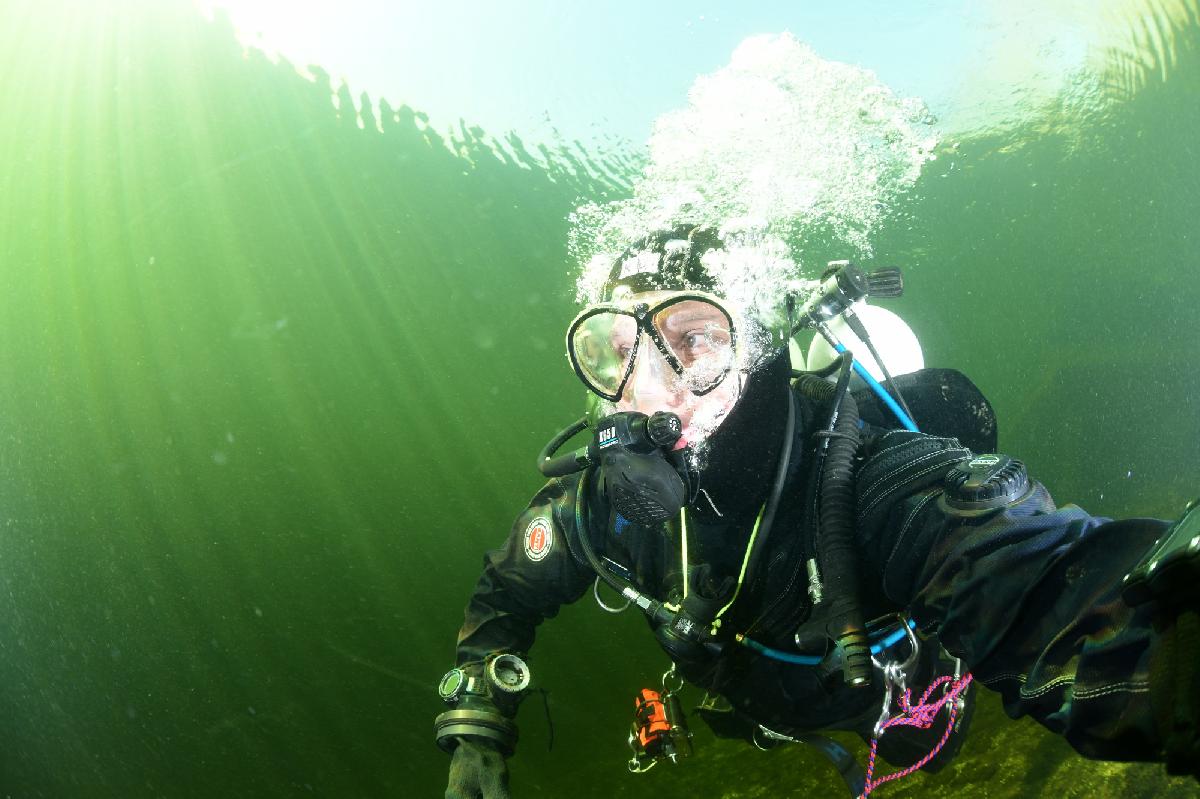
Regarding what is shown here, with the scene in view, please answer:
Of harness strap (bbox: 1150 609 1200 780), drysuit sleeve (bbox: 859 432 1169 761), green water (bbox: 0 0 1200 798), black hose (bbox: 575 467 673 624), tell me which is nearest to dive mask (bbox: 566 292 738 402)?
black hose (bbox: 575 467 673 624)

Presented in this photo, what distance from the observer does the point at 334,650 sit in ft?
70.6

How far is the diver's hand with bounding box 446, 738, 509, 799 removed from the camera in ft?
7.69

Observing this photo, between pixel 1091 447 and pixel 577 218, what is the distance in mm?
19782

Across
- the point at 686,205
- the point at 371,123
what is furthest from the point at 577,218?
the point at 686,205

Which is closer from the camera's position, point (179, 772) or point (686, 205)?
point (686, 205)

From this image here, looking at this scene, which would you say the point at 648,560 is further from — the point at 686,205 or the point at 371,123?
the point at 371,123

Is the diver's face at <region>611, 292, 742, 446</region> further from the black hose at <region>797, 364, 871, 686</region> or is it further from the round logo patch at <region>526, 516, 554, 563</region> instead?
the round logo patch at <region>526, 516, 554, 563</region>

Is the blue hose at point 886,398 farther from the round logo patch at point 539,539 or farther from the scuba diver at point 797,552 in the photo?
the round logo patch at point 539,539

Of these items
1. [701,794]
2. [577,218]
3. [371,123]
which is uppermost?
[371,123]

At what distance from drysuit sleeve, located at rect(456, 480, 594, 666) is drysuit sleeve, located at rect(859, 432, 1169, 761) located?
162 cm

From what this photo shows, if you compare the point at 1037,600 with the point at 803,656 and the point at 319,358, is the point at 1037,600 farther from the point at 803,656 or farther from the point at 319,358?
the point at 319,358

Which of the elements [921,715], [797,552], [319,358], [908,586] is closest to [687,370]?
[797,552]

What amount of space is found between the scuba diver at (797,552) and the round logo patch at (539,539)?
0.01 metres

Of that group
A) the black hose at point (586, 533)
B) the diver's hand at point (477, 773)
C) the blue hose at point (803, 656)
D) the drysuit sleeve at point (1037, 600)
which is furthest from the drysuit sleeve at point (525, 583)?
the drysuit sleeve at point (1037, 600)
